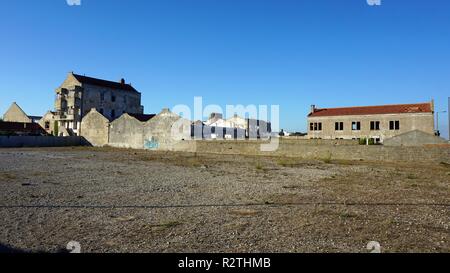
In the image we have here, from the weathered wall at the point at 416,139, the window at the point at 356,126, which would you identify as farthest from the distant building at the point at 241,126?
the weathered wall at the point at 416,139

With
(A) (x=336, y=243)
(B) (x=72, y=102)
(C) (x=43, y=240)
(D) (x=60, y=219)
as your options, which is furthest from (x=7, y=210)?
(B) (x=72, y=102)

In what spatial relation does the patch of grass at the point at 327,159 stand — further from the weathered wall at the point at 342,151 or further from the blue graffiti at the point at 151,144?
the blue graffiti at the point at 151,144

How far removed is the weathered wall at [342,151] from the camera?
79.5 ft

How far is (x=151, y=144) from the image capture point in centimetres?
4200

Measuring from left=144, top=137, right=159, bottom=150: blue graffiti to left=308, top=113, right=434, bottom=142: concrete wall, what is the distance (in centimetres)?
2474

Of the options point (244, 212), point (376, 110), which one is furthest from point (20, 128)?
point (244, 212)

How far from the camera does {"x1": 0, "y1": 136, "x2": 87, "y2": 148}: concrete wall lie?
43787mm

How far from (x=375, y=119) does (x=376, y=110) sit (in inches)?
64.6

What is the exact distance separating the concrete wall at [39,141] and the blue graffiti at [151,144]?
1568cm

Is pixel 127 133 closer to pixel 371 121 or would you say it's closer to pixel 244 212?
pixel 371 121

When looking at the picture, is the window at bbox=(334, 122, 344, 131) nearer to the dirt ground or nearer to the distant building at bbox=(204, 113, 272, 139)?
the distant building at bbox=(204, 113, 272, 139)

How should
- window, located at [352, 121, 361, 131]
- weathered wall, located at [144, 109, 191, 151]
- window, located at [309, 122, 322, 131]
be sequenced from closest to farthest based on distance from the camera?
weathered wall, located at [144, 109, 191, 151], window, located at [352, 121, 361, 131], window, located at [309, 122, 322, 131]

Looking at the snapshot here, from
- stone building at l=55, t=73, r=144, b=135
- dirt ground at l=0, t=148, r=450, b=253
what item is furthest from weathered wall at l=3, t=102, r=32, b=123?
dirt ground at l=0, t=148, r=450, b=253
